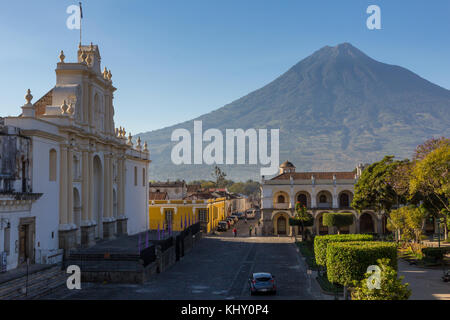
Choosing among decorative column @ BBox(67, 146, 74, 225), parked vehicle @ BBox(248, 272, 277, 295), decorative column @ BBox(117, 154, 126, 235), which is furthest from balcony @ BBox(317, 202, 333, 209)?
parked vehicle @ BBox(248, 272, 277, 295)

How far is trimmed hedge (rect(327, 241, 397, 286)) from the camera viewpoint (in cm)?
2306

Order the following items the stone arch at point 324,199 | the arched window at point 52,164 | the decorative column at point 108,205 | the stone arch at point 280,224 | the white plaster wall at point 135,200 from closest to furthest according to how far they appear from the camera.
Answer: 1. the arched window at point 52,164
2. the decorative column at point 108,205
3. the white plaster wall at point 135,200
4. the stone arch at point 280,224
5. the stone arch at point 324,199

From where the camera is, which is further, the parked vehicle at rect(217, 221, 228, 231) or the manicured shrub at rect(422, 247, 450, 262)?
the parked vehicle at rect(217, 221, 228, 231)

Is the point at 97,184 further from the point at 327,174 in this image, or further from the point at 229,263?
the point at 327,174

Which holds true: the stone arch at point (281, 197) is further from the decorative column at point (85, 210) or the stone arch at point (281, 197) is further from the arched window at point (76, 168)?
the arched window at point (76, 168)

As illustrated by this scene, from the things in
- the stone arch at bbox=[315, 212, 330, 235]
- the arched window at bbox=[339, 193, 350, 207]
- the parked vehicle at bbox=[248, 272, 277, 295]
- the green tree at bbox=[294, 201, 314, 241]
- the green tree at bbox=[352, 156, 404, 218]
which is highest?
the green tree at bbox=[352, 156, 404, 218]

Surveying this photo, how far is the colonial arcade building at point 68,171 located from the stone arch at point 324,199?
91.1 ft

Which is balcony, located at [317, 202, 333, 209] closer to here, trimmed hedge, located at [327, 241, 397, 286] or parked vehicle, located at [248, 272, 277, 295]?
trimmed hedge, located at [327, 241, 397, 286]

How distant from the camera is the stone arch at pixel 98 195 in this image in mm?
40000

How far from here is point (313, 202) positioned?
65875 mm

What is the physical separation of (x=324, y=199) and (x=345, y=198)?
289 centimetres

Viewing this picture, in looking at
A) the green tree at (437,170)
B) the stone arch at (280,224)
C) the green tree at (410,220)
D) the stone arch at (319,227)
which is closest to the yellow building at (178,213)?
the stone arch at (280,224)

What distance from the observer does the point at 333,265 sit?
2384cm
